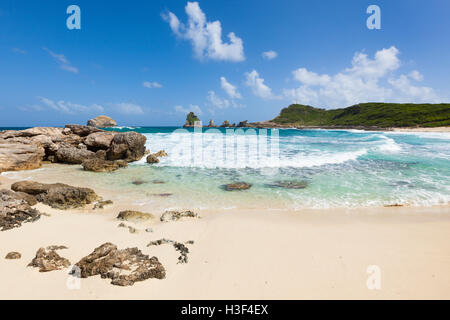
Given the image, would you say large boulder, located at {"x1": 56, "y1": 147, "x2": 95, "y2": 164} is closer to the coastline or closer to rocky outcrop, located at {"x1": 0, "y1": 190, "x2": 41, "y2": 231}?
rocky outcrop, located at {"x1": 0, "y1": 190, "x2": 41, "y2": 231}

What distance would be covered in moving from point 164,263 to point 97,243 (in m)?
1.69

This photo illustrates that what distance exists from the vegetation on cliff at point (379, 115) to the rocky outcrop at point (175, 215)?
82.9 m

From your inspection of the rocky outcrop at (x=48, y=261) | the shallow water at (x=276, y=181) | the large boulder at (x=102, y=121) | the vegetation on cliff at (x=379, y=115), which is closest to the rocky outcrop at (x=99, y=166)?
the shallow water at (x=276, y=181)

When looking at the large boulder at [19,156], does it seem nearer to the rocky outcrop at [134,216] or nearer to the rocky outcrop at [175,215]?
the rocky outcrop at [134,216]

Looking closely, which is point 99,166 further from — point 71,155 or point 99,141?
point 99,141

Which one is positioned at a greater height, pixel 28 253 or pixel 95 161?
pixel 95 161

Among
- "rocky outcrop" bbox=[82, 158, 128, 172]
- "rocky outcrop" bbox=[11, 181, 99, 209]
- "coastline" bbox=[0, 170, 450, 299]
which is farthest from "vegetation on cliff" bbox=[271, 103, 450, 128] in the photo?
"rocky outcrop" bbox=[11, 181, 99, 209]

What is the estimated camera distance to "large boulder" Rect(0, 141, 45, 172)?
12.1 meters

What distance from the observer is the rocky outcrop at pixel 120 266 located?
11.1 feet

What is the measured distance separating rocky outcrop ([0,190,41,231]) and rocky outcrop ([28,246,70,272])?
2.08 meters

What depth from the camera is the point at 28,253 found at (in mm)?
4012
